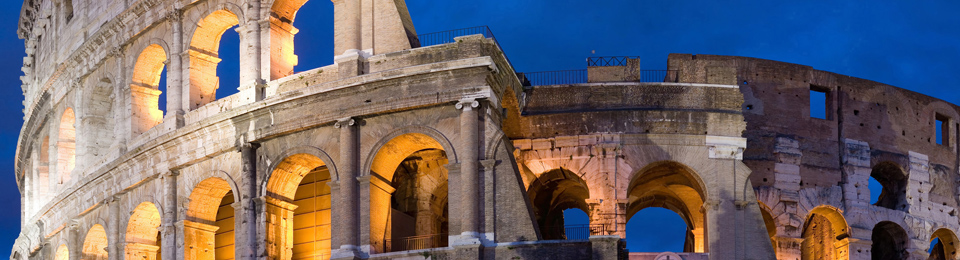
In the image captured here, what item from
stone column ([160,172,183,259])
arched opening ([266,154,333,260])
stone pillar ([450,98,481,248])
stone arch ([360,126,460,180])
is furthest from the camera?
stone column ([160,172,183,259])

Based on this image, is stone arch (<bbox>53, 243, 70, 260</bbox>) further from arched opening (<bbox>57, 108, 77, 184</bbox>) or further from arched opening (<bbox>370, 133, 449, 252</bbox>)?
arched opening (<bbox>370, 133, 449, 252</bbox>)

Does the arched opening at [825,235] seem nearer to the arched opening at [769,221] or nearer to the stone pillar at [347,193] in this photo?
the arched opening at [769,221]

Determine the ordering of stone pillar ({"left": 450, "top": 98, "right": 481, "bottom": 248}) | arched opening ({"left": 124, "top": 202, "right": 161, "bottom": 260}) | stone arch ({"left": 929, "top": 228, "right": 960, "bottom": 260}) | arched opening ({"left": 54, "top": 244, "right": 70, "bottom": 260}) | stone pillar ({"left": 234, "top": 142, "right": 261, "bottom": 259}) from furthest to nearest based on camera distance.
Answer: stone arch ({"left": 929, "top": 228, "right": 960, "bottom": 260}) < arched opening ({"left": 54, "top": 244, "right": 70, "bottom": 260}) < arched opening ({"left": 124, "top": 202, "right": 161, "bottom": 260}) < stone pillar ({"left": 234, "top": 142, "right": 261, "bottom": 259}) < stone pillar ({"left": 450, "top": 98, "right": 481, "bottom": 248})

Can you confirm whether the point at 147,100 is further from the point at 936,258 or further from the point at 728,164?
the point at 936,258

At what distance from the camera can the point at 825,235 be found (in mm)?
35969

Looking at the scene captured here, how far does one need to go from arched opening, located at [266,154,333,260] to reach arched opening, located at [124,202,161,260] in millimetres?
3560

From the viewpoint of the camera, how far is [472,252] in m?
26.0

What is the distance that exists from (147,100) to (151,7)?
2.24 meters

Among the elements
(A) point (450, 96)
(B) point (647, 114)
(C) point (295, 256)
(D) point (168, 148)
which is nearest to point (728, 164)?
(B) point (647, 114)

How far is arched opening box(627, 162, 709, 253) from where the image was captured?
104 ft

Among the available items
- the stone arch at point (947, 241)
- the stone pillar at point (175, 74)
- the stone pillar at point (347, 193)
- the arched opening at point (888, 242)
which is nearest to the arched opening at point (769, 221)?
the arched opening at point (888, 242)

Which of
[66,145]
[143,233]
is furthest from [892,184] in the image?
[66,145]

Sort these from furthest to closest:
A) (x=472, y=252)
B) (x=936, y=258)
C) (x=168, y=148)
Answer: (x=936, y=258) < (x=168, y=148) < (x=472, y=252)

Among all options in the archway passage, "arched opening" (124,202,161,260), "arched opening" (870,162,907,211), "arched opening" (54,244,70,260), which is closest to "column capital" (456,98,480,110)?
the archway passage
